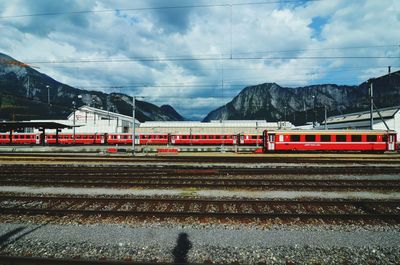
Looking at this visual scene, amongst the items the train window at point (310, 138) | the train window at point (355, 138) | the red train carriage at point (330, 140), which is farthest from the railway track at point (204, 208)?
the train window at point (355, 138)

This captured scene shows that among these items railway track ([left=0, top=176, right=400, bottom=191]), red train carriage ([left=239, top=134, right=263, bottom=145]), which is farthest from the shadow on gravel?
red train carriage ([left=239, top=134, right=263, bottom=145])

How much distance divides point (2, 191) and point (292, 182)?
15335 mm

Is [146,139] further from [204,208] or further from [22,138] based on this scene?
[204,208]

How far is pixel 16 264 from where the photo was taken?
204 inches

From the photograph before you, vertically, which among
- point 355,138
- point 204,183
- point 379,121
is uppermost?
point 379,121

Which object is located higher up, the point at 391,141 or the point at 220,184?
the point at 391,141

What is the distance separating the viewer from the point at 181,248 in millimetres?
6168

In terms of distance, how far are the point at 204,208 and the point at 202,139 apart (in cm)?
4610

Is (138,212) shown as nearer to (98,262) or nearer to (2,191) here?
(98,262)

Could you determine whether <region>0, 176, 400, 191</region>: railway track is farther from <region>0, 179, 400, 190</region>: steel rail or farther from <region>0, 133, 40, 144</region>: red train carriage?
<region>0, 133, 40, 144</region>: red train carriage

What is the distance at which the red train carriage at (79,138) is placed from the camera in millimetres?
58875

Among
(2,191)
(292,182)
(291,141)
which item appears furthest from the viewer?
(291,141)

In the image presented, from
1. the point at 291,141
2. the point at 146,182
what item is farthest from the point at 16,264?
the point at 291,141

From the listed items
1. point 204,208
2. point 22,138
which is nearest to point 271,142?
point 204,208
